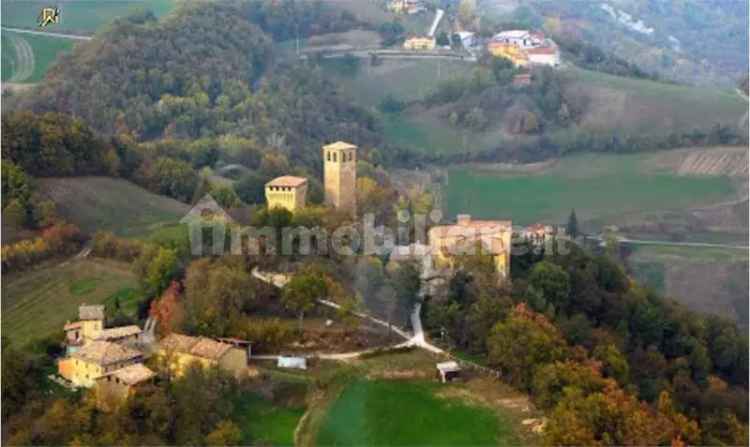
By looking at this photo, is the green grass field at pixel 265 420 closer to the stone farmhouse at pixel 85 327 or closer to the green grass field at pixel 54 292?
the stone farmhouse at pixel 85 327

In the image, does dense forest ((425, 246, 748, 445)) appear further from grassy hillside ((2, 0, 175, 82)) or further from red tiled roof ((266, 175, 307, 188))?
grassy hillside ((2, 0, 175, 82))

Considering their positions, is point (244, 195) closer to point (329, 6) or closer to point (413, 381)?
point (413, 381)

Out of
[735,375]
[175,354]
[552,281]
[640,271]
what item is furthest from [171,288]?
[640,271]

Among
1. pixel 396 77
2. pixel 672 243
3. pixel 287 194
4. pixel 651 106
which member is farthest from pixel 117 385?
pixel 396 77

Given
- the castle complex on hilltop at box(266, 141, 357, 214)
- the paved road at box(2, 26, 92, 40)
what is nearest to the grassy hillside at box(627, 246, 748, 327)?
the castle complex on hilltop at box(266, 141, 357, 214)

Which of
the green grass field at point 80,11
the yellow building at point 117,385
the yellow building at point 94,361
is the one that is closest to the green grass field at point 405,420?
the yellow building at point 117,385

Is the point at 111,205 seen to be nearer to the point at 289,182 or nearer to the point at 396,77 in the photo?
the point at 289,182
